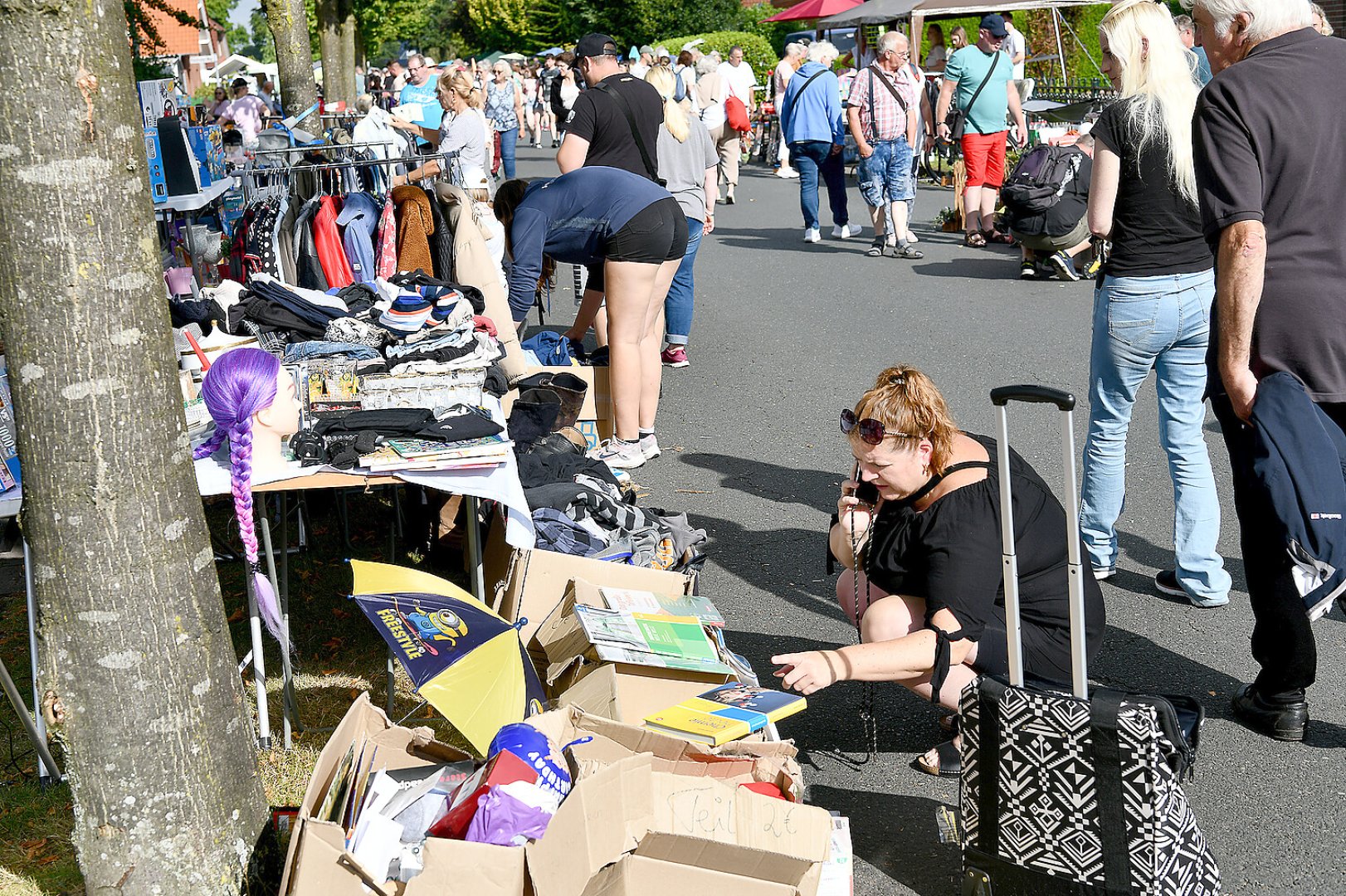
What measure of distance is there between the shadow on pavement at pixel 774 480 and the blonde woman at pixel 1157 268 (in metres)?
1.64

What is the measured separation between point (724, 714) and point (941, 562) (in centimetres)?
70

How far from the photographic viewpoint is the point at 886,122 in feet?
37.2

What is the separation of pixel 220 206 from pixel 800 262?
17.5ft

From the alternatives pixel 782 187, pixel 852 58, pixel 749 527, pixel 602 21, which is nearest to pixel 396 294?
pixel 749 527

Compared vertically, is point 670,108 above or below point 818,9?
below

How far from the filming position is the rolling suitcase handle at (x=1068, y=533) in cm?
247

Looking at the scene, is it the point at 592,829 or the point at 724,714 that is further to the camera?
the point at 724,714

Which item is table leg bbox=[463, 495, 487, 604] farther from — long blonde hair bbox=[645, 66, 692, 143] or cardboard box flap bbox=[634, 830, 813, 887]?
long blonde hair bbox=[645, 66, 692, 143]

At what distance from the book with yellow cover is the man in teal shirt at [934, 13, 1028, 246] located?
945 centimetres

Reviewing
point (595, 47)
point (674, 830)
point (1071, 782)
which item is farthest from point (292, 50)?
point (1071, 782)

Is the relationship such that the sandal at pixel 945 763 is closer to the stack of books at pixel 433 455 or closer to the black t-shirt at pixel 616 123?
the stack of books at pixel 433 455

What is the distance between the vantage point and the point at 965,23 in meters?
24.2

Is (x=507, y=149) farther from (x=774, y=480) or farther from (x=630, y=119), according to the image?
(x=774, y=480)

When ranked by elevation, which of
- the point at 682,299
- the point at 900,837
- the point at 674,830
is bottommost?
the point at 900,837
